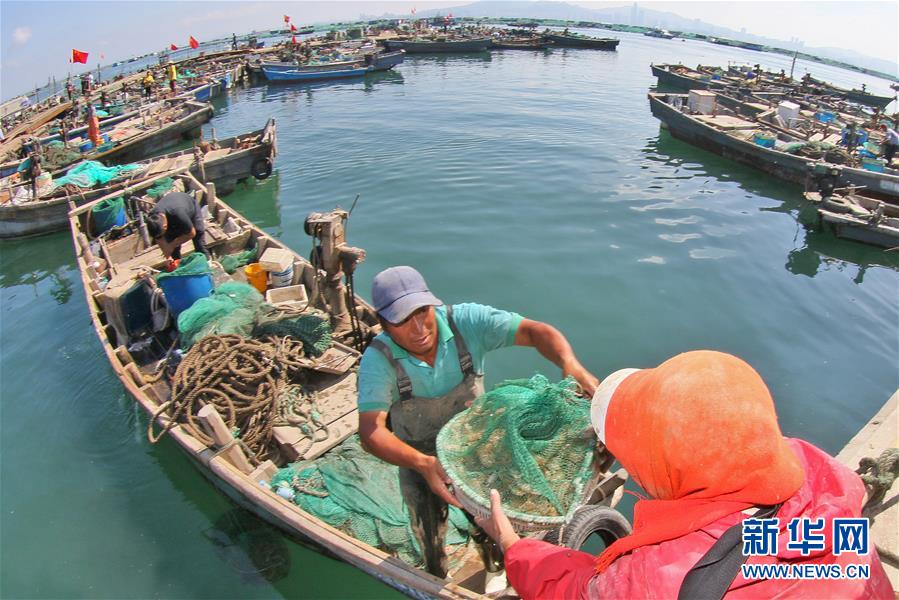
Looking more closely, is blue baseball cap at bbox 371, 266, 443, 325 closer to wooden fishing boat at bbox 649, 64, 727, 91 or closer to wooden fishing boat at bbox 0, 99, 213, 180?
wooden fishing boat at bbox 0, 99, 213, 180

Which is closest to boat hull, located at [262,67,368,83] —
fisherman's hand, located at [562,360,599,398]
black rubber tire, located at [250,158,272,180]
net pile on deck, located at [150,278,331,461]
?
black rubber tire, located at [250,158,272,180]

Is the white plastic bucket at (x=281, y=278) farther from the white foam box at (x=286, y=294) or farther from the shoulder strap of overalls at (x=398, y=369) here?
the shoulder strap of overalls at (x=398, y=369)

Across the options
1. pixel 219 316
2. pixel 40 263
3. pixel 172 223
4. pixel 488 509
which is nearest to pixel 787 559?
pixel 488 509

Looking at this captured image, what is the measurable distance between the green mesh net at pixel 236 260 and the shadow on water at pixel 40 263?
17.8 feet

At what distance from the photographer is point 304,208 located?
15.7 m

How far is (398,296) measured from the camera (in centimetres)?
294

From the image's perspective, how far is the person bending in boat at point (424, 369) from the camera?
→ 2947 millimetres

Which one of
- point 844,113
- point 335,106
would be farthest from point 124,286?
point 844,113

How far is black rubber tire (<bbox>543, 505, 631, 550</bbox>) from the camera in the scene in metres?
3.28

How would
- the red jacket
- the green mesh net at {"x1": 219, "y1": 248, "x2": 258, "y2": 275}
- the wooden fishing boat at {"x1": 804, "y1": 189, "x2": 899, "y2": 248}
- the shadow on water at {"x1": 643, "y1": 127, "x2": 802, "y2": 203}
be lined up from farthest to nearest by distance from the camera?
the shadow on water at {"x1": 643, "y1": 127, "x2": 802, "y2": 203}
the wooden fishing boat at {"x1": 804, "y1": 189, "x2": 899, "y2": 248}
the green mesh net at {"x1": 219, "y1": 248, "x2": 258, "y2": 275}
the red jacket

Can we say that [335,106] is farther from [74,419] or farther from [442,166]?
[74,419]

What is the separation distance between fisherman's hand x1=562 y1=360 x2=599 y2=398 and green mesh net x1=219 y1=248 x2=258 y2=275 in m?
7.53

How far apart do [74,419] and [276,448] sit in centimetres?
427

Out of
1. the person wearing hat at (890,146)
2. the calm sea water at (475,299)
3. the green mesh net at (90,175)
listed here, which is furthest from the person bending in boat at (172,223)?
the person wearing hat at (890,146)
